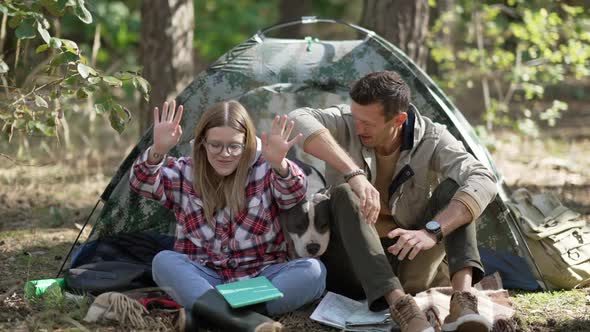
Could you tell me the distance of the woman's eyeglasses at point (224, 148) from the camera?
3.78 metres

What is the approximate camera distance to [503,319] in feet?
11.9

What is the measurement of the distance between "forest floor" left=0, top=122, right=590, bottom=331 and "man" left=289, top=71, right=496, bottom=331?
A: 0.38 metres

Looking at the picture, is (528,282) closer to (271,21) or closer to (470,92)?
(470,92)

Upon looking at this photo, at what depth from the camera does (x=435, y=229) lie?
364cm

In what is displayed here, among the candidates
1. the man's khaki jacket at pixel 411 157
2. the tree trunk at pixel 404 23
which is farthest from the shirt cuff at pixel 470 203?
the tree trunk at pixel 404 23

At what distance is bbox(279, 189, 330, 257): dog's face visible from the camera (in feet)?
12.6

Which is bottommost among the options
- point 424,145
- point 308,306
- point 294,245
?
point 308,306

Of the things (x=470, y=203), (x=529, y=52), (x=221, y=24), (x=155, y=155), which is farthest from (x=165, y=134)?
(x=221, y=24)

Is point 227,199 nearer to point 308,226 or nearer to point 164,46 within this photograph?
point 308,226

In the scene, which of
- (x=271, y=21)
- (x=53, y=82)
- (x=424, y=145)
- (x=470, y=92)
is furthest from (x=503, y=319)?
(x=271, y=21)

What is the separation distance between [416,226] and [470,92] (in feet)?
24.7

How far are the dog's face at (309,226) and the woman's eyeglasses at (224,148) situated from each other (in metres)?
0.37

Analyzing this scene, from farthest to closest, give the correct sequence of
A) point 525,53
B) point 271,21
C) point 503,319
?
point 271,21 → point 525,53 → point 503,319

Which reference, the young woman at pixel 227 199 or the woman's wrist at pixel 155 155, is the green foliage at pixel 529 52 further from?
the woman's wrist at pixel 155 155
